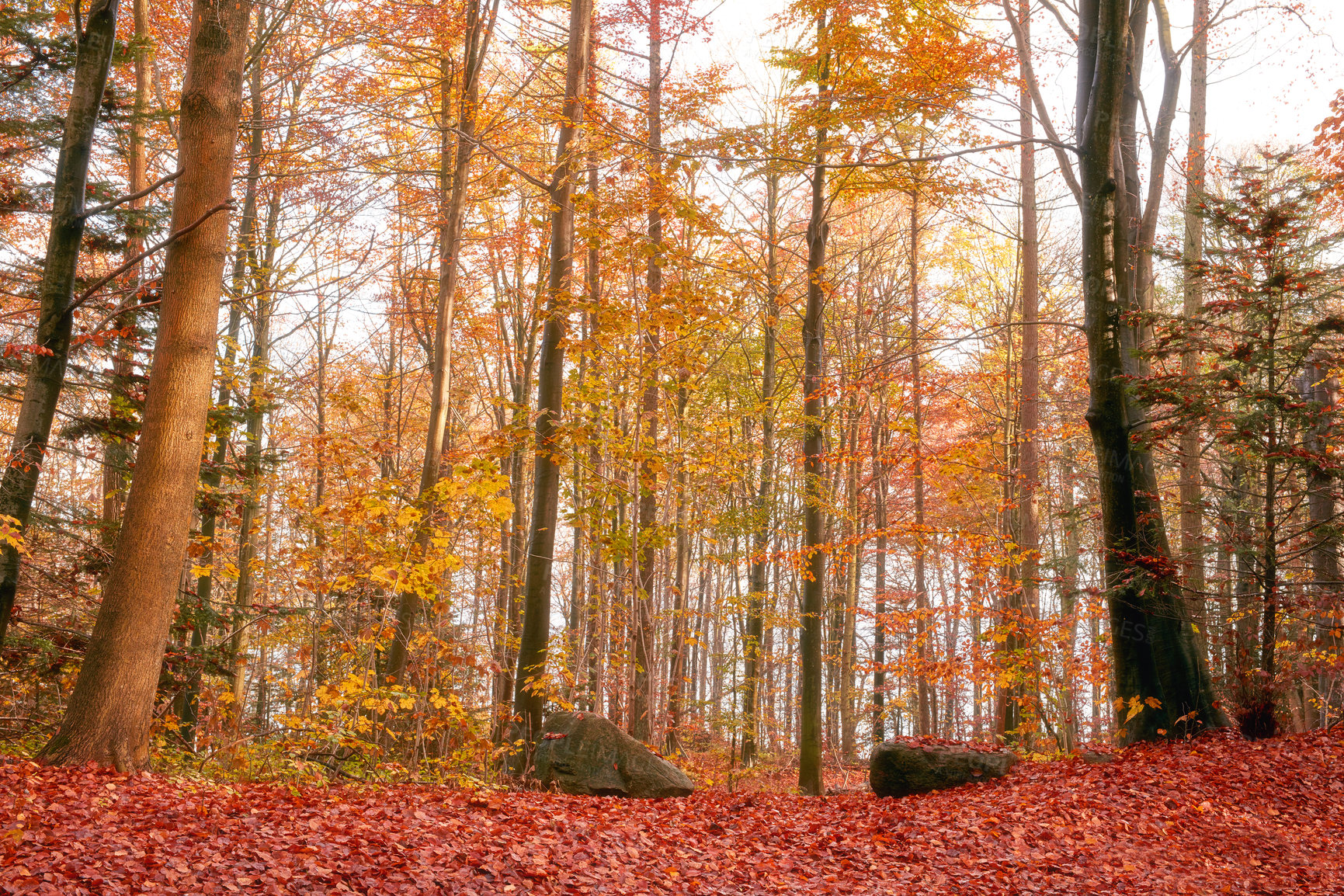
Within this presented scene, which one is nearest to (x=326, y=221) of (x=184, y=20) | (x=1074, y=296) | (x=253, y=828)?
(x=184, y=20)

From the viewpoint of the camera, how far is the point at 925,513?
67.9 ft

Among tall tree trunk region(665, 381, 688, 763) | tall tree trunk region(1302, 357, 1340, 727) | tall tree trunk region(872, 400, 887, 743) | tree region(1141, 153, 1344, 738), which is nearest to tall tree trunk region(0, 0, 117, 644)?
tall tree trunk region(665, 381, 688, 763)

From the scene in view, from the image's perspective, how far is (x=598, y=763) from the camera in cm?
781

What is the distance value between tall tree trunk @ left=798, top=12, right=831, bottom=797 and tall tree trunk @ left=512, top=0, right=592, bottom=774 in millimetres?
3038

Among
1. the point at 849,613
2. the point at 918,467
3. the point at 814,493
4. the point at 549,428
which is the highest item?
the point at 918,467

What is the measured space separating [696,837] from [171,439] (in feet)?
15.0

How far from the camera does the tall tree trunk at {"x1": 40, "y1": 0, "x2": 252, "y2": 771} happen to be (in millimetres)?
5172

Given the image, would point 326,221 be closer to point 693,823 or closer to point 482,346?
point 482,346

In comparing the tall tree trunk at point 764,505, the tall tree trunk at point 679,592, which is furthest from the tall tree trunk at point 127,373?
the tall tree trunk at point 764,505

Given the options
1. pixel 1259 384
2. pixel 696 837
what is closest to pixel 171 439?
pixel 696 837

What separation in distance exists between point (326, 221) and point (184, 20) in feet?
11.8

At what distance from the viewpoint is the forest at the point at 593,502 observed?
17.2 ft

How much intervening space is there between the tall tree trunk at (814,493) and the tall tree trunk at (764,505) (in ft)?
2.00

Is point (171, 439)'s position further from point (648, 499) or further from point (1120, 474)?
point (1120, 474)
